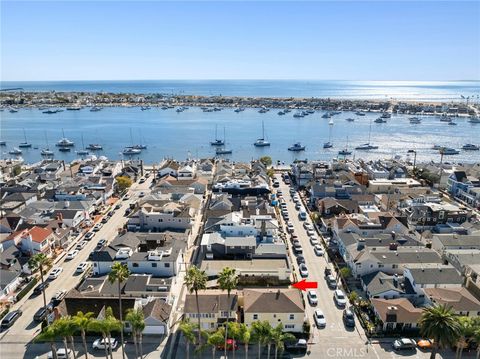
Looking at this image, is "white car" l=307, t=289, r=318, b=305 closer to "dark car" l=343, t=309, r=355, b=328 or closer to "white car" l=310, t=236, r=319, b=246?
"dark car" l=343, t=309, r=355, b=328

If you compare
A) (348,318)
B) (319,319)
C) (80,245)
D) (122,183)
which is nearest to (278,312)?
(319,319)

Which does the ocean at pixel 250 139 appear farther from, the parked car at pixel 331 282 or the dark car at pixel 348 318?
the dark car at pixel 348 318

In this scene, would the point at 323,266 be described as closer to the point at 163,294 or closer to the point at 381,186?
the point at 163,294

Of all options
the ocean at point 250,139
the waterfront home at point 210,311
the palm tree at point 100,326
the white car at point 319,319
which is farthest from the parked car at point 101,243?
the ocean at point 250,139

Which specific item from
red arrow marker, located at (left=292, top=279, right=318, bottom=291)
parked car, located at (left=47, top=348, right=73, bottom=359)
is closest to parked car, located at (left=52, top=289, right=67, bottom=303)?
parked car, located at (left=47, top=348, right=73, bottom=359)

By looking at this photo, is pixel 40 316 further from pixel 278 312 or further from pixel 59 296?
pixel 278 312

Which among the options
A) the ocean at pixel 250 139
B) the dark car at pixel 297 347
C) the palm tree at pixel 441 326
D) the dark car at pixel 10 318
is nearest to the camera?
the palm tree at pixel 441 326
